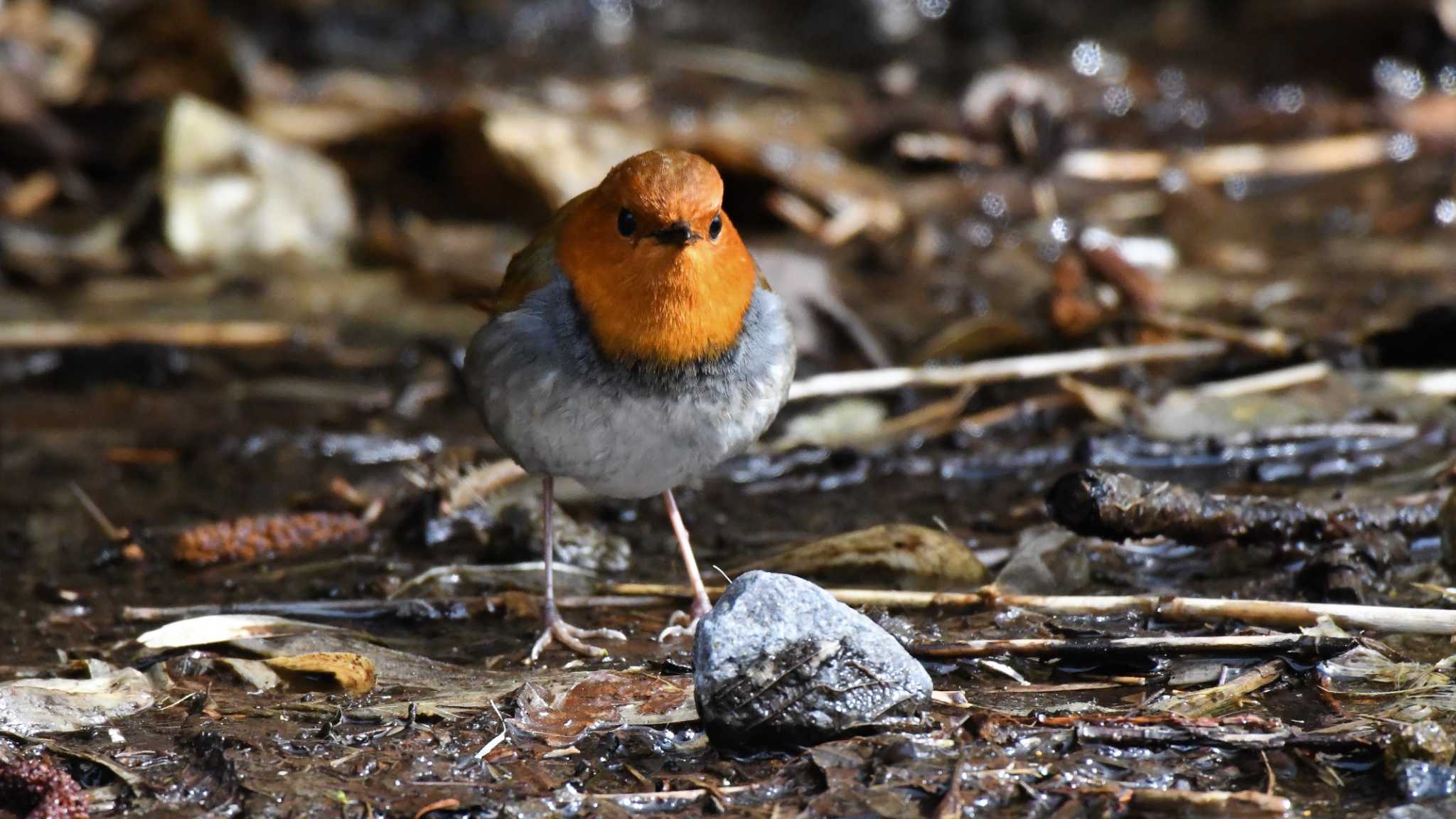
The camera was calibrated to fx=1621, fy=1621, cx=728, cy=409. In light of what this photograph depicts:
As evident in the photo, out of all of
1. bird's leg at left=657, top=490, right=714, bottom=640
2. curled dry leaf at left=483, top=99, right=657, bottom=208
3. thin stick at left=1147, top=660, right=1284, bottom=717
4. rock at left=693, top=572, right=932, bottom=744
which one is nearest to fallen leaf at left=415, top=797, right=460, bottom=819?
rock at left=693, top=572, right=932, bottom=744

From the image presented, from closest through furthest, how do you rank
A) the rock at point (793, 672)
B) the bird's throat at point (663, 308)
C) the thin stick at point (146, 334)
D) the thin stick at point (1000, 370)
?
the rock at point (793, 672) < the bird's throat at point (663, 308) < the thin stick at point (1000, 370) < the thin stick at point (146, 334)

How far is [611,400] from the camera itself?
11.6 ft

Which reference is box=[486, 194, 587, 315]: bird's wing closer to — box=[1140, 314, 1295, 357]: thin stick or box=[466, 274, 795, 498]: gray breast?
box=[466, 274, 795, 498]: gray breast

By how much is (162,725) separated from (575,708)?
0.78m

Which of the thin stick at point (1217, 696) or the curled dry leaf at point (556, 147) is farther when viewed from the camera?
the curled dry leaf at point (556, 147)

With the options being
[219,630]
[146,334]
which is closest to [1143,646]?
[219,630]

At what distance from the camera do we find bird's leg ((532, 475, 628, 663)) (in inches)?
140

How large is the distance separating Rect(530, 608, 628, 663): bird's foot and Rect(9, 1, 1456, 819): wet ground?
0.22ft

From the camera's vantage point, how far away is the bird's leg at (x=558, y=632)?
355cm

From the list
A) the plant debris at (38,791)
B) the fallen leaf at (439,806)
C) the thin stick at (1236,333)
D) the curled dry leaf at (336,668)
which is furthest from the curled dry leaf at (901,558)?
the thin stick at (1236,333)

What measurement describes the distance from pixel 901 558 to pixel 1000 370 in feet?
4.96

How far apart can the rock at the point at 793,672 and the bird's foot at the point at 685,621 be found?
72cm

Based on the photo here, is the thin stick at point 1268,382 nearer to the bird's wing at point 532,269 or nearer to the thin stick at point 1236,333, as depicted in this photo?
the thin stick at point 1236,333

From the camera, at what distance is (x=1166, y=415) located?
4773 millimetres
